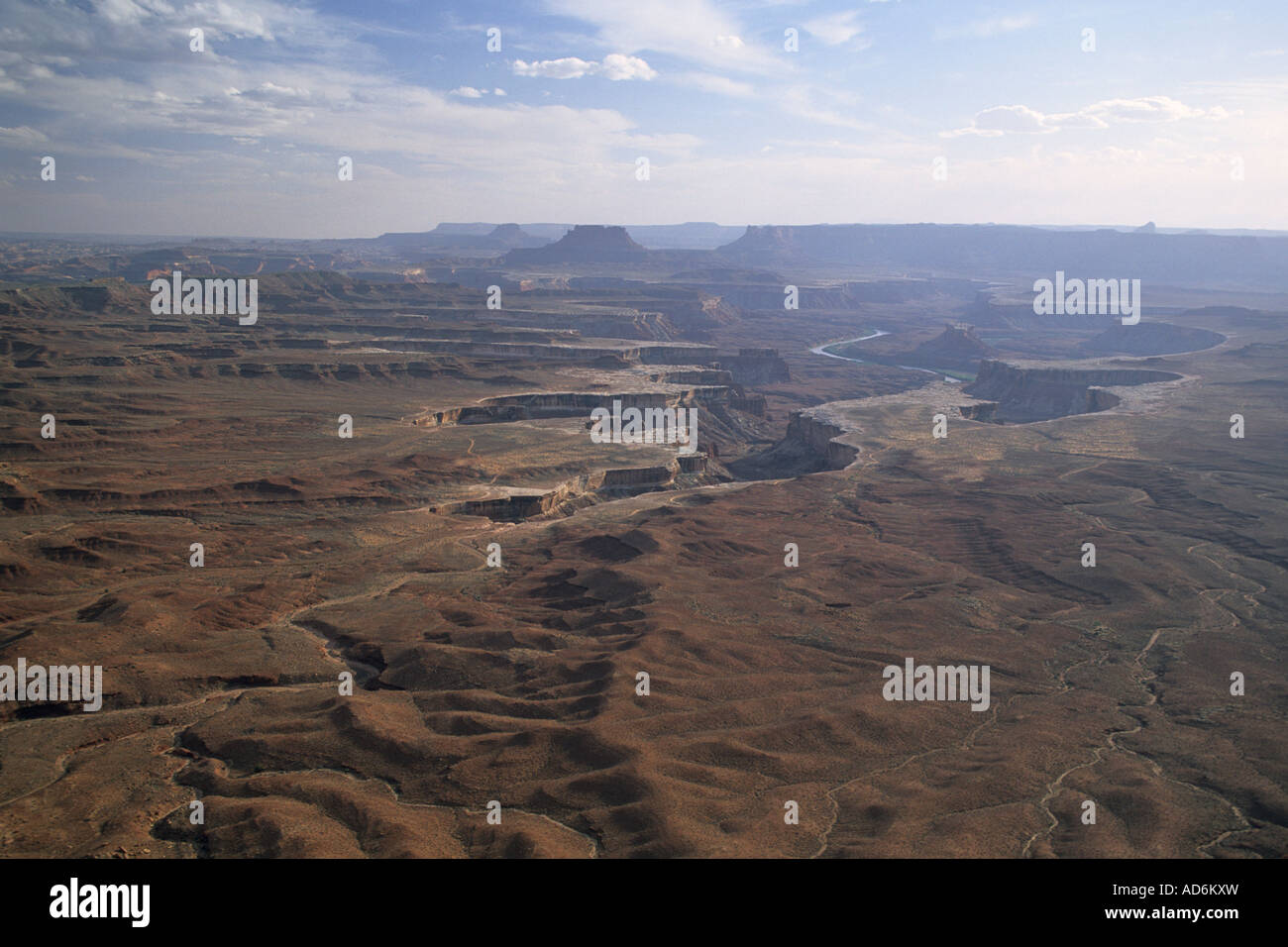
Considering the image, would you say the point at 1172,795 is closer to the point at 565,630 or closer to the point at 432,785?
the point at 432,785

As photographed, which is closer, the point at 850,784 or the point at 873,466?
the point at 850,784

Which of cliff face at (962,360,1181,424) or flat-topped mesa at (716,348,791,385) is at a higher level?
flat-topped mesa at (716,348,791,385)

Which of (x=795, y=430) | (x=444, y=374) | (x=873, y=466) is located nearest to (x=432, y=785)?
(x=873, y=466)

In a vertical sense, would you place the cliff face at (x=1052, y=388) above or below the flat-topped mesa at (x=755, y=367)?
below

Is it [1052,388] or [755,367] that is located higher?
[755,367]

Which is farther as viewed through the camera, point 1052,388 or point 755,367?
point 755,367

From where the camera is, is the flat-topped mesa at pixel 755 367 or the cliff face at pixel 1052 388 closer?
the cliff face at pixel 1052 388

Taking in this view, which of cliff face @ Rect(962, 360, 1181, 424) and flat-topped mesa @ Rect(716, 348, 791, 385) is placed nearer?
Result: cliff face @ Rect(962, 360, 1181, 424)

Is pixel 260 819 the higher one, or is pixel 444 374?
pixel 444 374
